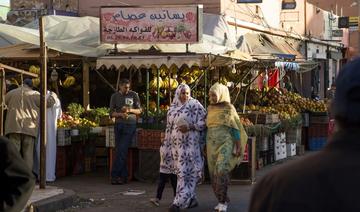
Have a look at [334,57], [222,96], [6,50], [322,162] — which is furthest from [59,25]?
[334,57]

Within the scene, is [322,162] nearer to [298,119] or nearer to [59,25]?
[298,119]

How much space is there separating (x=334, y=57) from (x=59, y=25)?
747 inches

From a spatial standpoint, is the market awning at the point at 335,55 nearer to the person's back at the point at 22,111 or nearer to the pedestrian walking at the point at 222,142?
the person's back at the point at 22,111

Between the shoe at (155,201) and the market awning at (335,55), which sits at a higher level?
the market awning at (335,55)

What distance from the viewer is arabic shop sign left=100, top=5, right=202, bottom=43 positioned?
1323 cm

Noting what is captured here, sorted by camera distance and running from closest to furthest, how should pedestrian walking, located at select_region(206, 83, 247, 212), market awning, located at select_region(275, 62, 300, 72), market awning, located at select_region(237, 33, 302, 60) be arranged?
pedestrian walking, located at select_region(206, 83, 247, 212)
market awning, located at select_region(275, 62, 300, 72)
market awning, located at select_region(237, 33, 302, 60)

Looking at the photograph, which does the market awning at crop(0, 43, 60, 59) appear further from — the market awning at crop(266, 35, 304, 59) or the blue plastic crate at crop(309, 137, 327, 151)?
the market awning at crop(266, 35, 304, 59)

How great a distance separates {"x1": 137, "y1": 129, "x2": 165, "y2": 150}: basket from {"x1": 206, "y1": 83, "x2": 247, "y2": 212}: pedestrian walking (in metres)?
2.91

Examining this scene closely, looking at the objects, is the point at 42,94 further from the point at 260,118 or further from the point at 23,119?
the point at 260,118

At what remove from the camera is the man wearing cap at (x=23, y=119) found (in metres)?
10.7

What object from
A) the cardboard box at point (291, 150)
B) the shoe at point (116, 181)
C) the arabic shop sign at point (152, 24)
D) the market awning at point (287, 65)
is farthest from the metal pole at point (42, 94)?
the market awning at point (287, 65)

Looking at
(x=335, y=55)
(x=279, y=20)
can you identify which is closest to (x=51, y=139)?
(x=279, y=20)

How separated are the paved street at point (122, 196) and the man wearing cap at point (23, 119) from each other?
3.57ft

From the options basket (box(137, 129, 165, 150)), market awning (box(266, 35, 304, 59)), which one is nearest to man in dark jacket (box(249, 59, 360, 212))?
basket (box(137, 129, 165, 150))
